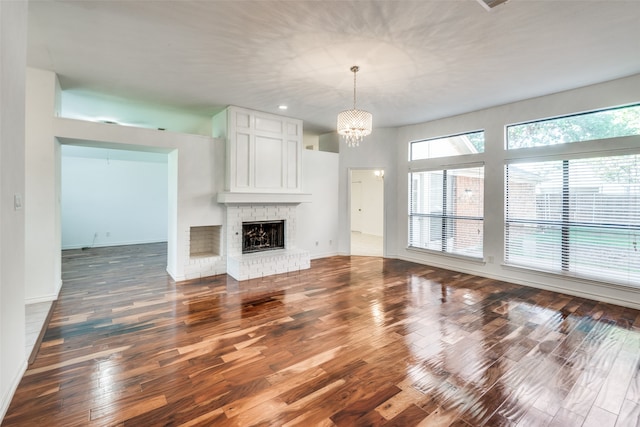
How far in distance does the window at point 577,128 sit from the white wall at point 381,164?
7.77ft

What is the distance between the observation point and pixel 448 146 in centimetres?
573

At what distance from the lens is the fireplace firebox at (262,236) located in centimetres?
551

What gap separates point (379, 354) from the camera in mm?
2533

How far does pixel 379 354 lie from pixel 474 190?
405 centimetres

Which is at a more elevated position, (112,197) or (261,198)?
(112,197)

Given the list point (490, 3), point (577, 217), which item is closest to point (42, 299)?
point (490, 3)

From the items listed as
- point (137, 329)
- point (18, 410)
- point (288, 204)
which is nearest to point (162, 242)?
point (288, 204)

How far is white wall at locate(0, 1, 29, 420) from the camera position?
5.75ft

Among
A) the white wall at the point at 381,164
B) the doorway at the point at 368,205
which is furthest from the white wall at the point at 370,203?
the white wall at the point at 381,164

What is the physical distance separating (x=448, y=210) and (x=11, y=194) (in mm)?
6078

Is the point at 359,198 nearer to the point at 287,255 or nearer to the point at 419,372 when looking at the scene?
the point at 287,255

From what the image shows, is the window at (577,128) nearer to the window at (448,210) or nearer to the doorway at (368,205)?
the window at (448,210)

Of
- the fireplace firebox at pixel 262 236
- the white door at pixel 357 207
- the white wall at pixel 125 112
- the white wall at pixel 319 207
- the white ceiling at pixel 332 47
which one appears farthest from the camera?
the white door at pixel 357 207

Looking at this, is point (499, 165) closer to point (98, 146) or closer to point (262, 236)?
point (262, 236)
